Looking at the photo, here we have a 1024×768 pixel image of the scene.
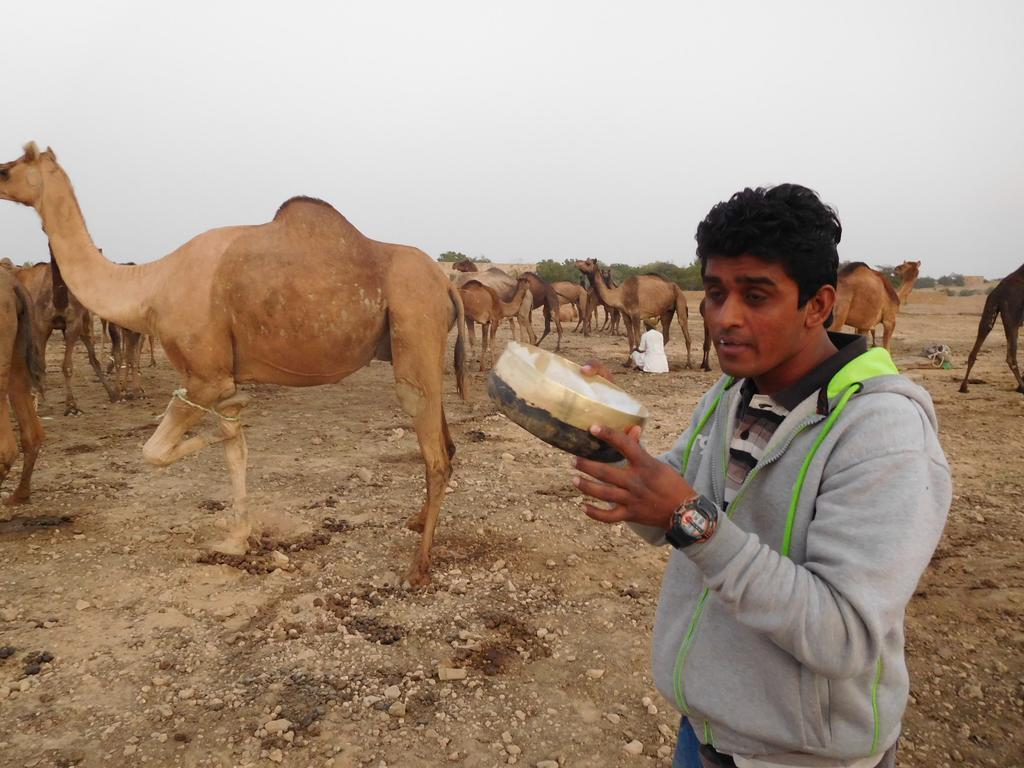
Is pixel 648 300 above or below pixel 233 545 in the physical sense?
above

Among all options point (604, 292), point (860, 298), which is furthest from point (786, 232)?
point (604, 292)

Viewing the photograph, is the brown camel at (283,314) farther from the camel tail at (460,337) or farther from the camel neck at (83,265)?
the camel tail at (460,337)

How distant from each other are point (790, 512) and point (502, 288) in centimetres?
2010

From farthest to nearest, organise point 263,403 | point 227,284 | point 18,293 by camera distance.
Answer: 1. point 263,403
2. point 18,293
3. point 227,284

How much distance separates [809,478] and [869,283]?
14141mm

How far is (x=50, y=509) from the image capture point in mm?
5613

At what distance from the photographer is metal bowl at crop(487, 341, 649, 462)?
144cm

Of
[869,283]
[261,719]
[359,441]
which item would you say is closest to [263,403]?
Result: [359,441]

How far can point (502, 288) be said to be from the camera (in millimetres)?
21125

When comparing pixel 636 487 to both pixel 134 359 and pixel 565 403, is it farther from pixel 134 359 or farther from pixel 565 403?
pixel 134 359

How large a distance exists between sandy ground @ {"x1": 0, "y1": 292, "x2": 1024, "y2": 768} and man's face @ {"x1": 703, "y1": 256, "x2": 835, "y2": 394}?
2.30m

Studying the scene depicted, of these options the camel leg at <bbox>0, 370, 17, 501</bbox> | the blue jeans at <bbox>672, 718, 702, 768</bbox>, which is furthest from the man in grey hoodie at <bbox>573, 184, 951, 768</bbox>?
the camel leg at <bbox>0, 370, 17, 501</bbox>

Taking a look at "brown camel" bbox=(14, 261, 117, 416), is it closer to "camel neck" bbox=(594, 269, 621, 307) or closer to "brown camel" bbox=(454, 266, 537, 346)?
"brown camel" bbox=(454, 266, 537, 346)

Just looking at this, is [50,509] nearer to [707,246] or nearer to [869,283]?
[707,246]
